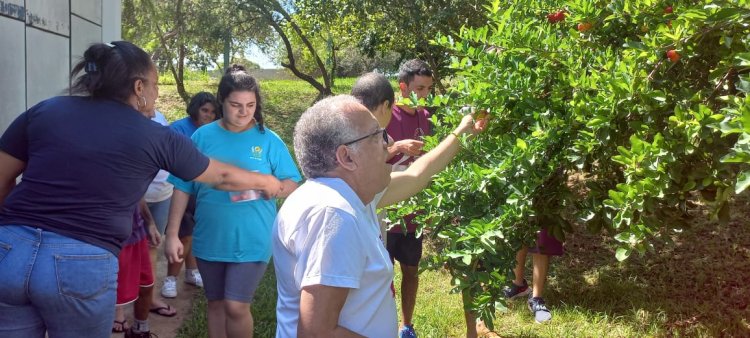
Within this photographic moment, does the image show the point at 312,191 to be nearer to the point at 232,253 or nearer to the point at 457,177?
the point at 457,177

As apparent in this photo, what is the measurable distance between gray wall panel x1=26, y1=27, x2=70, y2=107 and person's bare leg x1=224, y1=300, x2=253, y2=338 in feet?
5.61

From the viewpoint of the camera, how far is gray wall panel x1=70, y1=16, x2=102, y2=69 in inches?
200

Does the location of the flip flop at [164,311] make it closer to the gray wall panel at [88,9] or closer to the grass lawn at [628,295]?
the grass lawn at [628,295]

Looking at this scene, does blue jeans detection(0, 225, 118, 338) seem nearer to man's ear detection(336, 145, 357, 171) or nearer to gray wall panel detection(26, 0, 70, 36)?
man's ear detection(336, 145, 357, 171)

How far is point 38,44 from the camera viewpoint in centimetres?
438

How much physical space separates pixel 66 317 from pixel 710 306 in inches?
182

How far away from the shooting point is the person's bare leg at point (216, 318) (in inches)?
148

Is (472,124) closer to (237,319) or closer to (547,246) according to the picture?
(237,319)

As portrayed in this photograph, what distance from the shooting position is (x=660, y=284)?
562 centimetres

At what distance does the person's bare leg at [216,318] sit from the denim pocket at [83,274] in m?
1.27

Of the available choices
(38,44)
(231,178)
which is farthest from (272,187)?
(38,44)

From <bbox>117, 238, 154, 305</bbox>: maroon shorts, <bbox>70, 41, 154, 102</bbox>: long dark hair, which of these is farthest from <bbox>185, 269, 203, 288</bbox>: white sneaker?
<bbox>70, 41, 154, 102</bbox>: long dark hair

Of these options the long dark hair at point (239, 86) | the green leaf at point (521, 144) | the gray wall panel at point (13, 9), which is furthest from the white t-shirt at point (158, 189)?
the green leaf at point (521, 144)

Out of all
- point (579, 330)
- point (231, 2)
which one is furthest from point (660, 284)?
point (231, 2)
